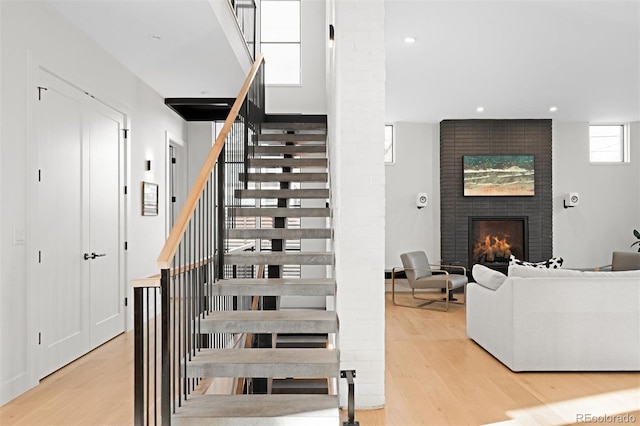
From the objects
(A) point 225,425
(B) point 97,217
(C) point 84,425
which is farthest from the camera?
(B) point 97,217

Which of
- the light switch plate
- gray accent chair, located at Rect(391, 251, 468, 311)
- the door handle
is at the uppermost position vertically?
the light switch plate

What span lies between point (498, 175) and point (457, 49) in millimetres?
4196

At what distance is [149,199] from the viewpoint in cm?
657

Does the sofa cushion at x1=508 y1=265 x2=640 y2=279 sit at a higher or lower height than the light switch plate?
lower

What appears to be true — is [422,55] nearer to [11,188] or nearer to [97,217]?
[97,217]

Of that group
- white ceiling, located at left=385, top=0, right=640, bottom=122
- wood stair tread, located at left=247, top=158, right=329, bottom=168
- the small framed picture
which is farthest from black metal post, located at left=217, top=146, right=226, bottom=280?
the small framed picture

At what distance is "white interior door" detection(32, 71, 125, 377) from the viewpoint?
420cm

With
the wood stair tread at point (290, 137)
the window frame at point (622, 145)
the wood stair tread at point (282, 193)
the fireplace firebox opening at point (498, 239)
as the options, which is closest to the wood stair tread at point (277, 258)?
the wood stair tread at point (282, 193)

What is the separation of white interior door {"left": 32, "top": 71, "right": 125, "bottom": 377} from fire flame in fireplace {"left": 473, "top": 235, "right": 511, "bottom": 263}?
6.44 metres

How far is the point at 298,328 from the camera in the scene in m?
3.51

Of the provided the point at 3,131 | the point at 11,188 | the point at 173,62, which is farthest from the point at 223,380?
the point at 173,62

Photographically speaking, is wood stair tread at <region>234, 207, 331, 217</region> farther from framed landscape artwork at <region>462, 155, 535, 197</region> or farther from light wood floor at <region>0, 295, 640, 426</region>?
framed landscape artwork at <region>462, 155, 535, 197</region>

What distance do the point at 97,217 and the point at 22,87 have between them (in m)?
1.68

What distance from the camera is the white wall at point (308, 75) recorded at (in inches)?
318
